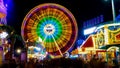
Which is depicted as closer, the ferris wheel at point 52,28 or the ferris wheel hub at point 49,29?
the ferris wheel at point 52,28

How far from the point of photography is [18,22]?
62188mm

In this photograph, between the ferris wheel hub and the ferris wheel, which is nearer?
the ferris wheel

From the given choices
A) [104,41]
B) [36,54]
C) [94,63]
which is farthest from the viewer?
[36,54]

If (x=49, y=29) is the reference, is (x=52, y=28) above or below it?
above

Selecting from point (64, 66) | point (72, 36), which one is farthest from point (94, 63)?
point (72, 36)

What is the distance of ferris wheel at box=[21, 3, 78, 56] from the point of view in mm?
45041

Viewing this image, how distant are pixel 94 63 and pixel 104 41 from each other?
13.0 meters

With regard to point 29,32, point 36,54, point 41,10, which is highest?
point 41,10

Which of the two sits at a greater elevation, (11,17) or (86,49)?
(11,17)

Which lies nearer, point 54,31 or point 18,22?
point 54,31

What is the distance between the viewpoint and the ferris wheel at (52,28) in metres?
45.0

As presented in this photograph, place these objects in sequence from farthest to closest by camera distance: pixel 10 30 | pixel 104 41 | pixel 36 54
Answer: pixel 36 54 < pixel 10 30 < pixel 104 41

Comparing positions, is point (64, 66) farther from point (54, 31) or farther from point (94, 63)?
point (54, 31)

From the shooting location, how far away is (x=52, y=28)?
46094 millimetres
